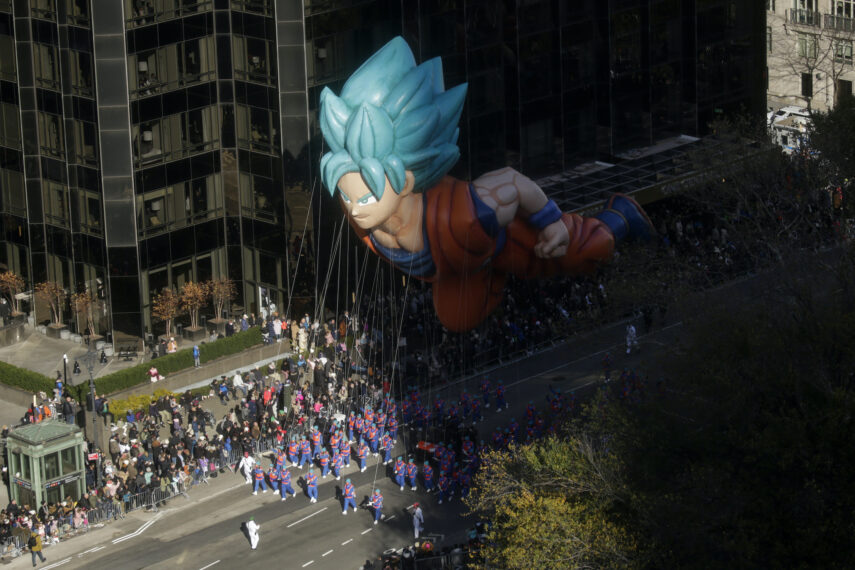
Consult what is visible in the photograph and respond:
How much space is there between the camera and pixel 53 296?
256 ft

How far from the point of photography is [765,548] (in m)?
42.8

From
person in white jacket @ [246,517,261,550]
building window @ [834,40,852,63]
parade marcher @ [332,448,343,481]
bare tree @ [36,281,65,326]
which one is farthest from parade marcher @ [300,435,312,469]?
building window @ [834,40,852,63]

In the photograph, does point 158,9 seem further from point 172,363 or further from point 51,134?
point 172,363

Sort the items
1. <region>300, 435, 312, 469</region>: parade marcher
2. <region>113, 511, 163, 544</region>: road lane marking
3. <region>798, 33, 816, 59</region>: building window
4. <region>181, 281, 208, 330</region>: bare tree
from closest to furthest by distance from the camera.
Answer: <region>113, 511, 163, 544</region>: road lane marking < <region>300, 435, 312, 469</region>: parade marcher < <region>181, 281, 208, 330</region>: bare tree < <region>798, 33, 816, 59</region>: building window

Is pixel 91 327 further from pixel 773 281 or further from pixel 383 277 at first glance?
pixel 773 281

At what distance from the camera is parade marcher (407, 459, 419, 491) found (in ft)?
203

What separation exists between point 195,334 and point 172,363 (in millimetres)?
5241

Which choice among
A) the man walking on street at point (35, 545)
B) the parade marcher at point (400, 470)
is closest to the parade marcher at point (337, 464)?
the parade marcher at point (400, 470)

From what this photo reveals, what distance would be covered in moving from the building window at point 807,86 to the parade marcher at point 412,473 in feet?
177

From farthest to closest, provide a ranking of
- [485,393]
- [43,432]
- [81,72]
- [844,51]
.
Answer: [844,51]
[81,72]
[485,393]
[43,432]

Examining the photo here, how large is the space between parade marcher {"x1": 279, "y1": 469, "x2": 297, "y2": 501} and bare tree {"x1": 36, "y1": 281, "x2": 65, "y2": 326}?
2052 cm

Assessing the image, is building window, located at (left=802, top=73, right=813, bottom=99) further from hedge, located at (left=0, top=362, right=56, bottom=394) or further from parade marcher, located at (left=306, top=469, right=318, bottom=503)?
parade marcher, located at (left=306, top=469, right=318, bottom=503)

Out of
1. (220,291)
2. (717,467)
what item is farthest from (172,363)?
(717,467)

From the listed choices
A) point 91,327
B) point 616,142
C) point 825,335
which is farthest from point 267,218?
point 825,335
